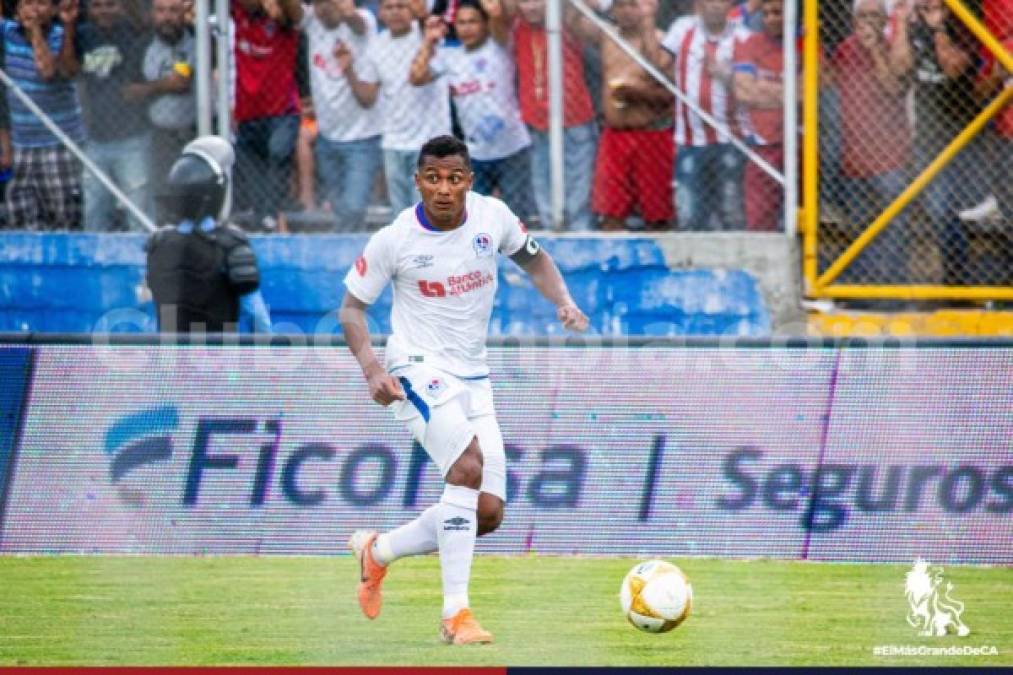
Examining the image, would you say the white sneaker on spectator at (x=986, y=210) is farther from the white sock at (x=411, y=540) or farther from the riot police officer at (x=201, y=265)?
the white sock at (x=411, y=540)

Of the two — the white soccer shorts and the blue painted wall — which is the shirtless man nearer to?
the blue painted wall

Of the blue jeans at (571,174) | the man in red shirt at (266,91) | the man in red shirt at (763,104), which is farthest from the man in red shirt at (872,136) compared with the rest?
the man in red shirt at (266,91)

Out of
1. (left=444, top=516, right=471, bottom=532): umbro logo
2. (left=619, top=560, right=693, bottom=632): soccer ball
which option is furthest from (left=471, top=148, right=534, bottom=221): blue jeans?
(left=619, top=560, right=693, bottom=632): soccer ball

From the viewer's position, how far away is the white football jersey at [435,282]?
812cm

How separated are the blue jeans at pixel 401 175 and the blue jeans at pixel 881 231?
9.94ft

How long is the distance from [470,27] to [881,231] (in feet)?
10.5

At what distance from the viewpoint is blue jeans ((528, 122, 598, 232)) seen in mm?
12820

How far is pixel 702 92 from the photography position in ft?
41.7

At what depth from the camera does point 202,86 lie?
13047 millimetres

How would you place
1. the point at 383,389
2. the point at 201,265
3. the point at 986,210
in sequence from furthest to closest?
the point at 986,210, the point at 201,265, the point at 383,389

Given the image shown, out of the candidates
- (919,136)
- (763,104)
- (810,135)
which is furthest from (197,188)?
(919,136)

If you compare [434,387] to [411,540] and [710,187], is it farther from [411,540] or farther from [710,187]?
[710,187]

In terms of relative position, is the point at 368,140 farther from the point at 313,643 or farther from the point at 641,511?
the point at 313,643

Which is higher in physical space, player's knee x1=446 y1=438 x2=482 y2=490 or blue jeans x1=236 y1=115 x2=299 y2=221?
blue jeans x1=236 y1=115 x2=299 y2=221
